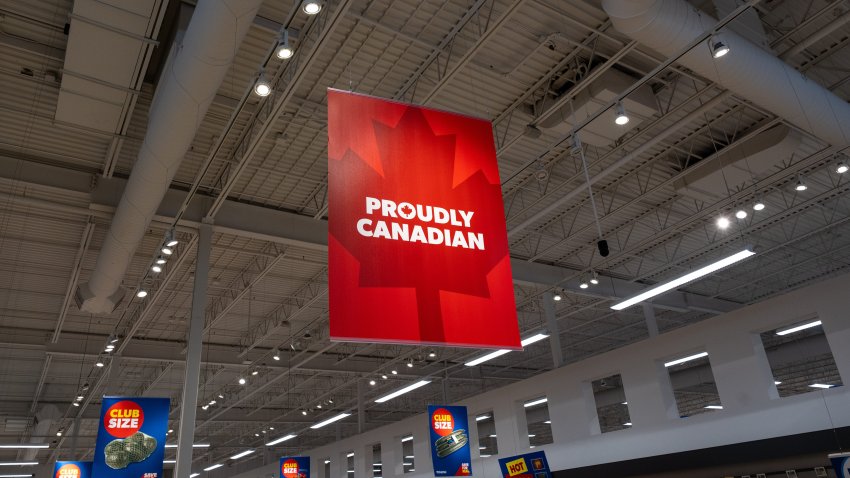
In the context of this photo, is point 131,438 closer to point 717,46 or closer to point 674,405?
point 674,405

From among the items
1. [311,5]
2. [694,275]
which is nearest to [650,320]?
[694,275]

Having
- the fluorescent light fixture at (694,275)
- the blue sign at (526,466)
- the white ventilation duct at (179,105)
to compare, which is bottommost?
the blue sign at (526,466)

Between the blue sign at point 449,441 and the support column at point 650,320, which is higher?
the support column at point 650,320

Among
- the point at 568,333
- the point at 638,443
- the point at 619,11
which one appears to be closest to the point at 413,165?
the point at 619,11

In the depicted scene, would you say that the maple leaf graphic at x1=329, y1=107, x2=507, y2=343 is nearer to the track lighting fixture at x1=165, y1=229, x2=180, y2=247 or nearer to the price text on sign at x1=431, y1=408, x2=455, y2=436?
the track lighting fixture at x1=165, y1=229, x2=180, y2=247

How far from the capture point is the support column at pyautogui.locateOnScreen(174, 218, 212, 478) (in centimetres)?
1011

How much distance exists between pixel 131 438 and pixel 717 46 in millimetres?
11800

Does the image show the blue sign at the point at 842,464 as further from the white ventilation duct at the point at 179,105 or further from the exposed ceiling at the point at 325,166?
the white ventilation duct at the point at 179,105

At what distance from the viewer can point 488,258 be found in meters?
4.95

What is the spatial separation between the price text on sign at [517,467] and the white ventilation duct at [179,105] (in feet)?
30.9

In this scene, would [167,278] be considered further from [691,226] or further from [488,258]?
[691,226]

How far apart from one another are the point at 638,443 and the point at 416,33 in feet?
32.3

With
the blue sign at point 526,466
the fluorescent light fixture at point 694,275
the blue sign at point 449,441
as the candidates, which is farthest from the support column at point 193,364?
the fluorescent light fixture at point 694,275

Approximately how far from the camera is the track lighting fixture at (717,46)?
7512 millimetres
